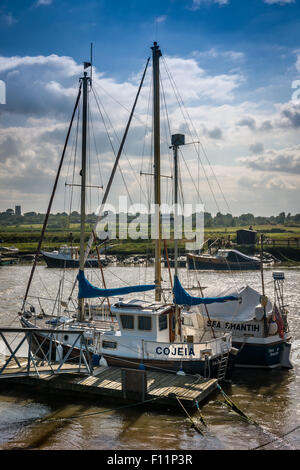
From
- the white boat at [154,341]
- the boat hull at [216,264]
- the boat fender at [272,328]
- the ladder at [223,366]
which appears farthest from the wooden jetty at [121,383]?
the boat hull at [216,264]

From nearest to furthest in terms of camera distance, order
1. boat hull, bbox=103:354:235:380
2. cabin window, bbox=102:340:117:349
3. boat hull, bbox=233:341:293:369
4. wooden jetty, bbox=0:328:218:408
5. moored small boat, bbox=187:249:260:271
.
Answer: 1. wooden jetty, bbox=0:328:218:408
2. boat hull, bbox=103:354:235:380
3. cabin window, bbox=102:340:117:349
4. boat hull, bbox=233:341:293:369
5. moored small boat, bbox=187:249:260:271

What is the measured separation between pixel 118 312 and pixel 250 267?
2644 inches

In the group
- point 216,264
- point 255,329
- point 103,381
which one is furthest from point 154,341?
point 216,264

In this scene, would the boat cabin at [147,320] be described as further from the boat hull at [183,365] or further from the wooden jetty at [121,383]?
the wooden jetty at [121,383]

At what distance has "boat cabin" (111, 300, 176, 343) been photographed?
2177cm

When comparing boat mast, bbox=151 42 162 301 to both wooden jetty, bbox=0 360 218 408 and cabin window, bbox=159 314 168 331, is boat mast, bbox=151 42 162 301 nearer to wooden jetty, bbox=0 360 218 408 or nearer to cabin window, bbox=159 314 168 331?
cabin window, bbox=159 314 168 331

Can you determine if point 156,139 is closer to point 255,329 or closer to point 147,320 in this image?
point 147,320

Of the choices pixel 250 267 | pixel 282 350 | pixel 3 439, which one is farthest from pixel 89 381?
pixel 250 267

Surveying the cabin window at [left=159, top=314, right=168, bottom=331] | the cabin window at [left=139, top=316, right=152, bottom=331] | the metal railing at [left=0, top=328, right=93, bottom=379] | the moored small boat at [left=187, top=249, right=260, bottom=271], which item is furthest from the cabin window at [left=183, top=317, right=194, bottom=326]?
the moored small boat at [left=187, top=249, right=260, bottom=271]

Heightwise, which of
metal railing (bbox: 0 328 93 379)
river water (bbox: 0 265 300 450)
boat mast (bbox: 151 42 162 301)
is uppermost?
boat mast (bbox: 151 42 162 301)

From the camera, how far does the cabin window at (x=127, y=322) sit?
2216cm

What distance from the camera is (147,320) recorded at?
21875 millimetres

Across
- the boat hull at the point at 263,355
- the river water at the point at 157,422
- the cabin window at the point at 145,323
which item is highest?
the cabin window at the point at 145,323
